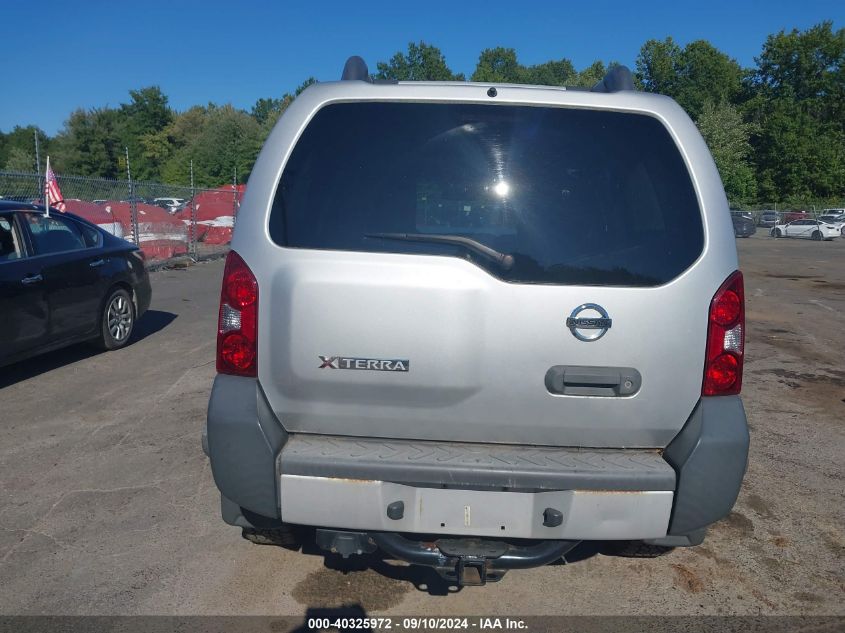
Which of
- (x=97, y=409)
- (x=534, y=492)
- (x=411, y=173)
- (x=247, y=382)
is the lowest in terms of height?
(x=97, y=409)

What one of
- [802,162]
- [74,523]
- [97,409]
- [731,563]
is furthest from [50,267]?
[802,162]

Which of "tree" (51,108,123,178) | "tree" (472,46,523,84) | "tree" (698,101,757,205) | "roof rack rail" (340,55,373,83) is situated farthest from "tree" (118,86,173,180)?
"roof rack rail" (340,55,373,83)

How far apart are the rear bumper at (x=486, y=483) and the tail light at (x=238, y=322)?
108 mm

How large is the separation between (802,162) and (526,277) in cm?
6879

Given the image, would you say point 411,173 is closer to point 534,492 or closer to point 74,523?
point 534,492

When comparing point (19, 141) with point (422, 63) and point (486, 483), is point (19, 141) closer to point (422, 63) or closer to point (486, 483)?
point (422, 63)

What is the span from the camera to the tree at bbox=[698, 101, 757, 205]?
2238 inches

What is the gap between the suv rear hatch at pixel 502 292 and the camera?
2516 millimetres

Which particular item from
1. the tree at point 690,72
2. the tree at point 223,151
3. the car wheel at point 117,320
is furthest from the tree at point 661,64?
the car wheel at point 117,320

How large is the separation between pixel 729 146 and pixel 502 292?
200ft

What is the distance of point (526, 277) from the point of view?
2.53 metres

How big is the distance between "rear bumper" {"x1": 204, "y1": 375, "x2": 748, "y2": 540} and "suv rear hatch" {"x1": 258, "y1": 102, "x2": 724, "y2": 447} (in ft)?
0.33

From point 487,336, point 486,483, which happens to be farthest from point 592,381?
point 486,483

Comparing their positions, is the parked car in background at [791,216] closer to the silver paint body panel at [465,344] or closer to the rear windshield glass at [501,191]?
the rear windshield glass at [501,191]
